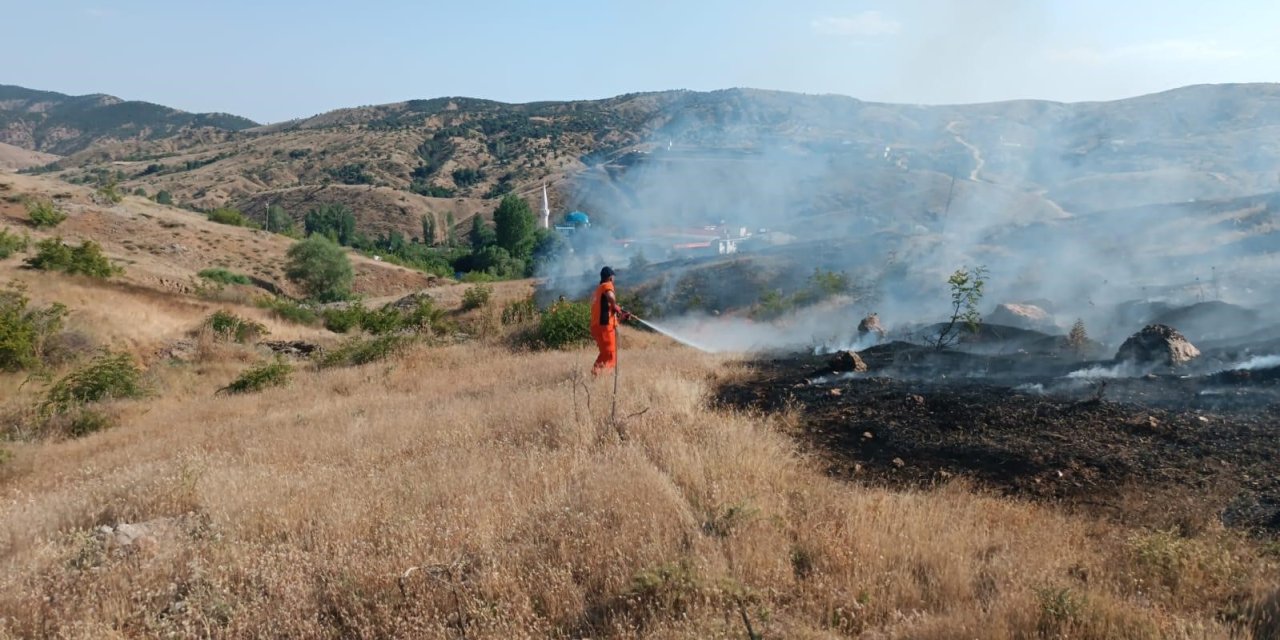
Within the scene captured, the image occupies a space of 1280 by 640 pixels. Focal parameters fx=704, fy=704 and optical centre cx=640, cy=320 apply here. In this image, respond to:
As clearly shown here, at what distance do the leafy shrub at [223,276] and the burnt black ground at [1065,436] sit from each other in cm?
3097

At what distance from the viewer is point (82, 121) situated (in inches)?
5497

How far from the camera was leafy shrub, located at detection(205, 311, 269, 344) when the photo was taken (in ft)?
55.2

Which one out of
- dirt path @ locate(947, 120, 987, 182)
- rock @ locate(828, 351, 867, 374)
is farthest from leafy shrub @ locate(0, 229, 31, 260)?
dirt path @ locate(947, 120, 987, 182)

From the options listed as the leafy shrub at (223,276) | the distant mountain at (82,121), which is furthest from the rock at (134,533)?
the distant mountain at (82,121)

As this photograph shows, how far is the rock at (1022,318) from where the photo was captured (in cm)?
1243

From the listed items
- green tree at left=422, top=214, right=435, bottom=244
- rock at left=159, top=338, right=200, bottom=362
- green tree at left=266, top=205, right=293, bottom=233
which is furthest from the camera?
green tree at left=422, top=214, right=435, bottom=244

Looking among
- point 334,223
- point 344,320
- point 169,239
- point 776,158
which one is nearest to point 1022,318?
point 344,320

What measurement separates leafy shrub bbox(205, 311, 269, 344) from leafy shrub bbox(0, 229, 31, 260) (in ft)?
29.9

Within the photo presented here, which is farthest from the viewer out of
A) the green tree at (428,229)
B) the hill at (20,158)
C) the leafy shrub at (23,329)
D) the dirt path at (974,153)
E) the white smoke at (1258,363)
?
the hill at (20,158)

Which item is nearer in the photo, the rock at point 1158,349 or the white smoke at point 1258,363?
the white smoke at point 1258,363

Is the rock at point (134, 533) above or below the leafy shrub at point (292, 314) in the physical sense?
above

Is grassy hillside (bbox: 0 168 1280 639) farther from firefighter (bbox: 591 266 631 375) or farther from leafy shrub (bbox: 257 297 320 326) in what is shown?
leafy shrub (bbox: 257 297 320 326)

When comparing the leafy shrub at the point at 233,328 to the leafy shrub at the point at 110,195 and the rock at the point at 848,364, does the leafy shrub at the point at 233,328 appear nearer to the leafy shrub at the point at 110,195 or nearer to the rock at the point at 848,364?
the rock at the point at 848,364

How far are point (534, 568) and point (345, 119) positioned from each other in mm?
129196
